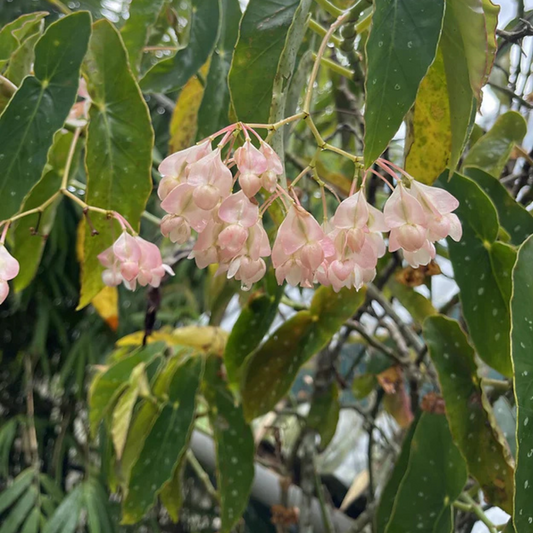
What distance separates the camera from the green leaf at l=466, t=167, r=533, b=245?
20.7 inches

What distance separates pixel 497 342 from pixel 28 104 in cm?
44

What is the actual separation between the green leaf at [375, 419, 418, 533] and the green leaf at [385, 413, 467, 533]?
0.08 m

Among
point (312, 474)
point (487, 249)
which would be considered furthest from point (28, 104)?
point (312, 474)

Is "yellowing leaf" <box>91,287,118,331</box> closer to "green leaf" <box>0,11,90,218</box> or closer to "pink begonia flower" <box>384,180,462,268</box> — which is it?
"green leaf" <box>0,11,90,218</box>

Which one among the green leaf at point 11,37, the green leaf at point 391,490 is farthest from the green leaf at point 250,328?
the green leaf at point 11,37

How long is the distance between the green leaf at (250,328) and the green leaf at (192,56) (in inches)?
8.8

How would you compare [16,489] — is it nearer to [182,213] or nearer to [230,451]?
[230,451]

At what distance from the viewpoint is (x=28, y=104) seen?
411 millimetres

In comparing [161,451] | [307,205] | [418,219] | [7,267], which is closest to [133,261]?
[7,267]

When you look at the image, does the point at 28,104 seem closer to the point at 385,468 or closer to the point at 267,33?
the point at 267,33

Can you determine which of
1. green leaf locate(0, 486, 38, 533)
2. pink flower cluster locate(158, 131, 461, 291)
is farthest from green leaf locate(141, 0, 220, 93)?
green leaf locate(0, 486, 38, 533)

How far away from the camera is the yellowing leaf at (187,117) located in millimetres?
641

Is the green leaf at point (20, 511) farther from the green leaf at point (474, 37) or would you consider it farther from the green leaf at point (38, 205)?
the green leaf at point (474, 37)

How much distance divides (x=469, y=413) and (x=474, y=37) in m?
0.31
